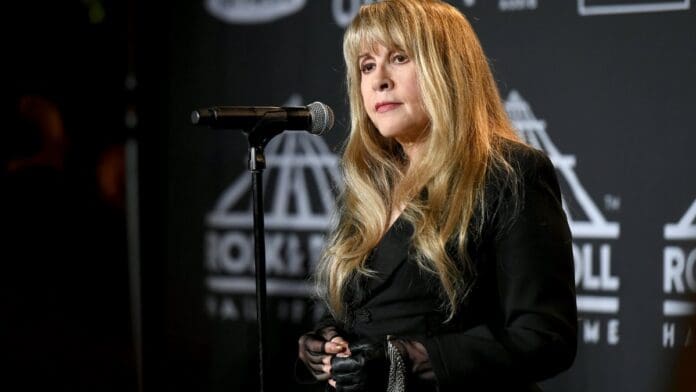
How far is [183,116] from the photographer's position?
323 centimetres

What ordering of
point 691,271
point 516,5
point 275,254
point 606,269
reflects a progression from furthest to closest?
point 275,254
point 516,5
point 606,269
point 691,271

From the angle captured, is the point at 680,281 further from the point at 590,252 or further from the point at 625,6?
the point at 625,6

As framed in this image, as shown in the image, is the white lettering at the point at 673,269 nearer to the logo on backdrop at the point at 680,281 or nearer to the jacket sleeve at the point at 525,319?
the logo on backdrop at the point at 680,281

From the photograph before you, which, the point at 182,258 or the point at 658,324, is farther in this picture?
the point at 182,258

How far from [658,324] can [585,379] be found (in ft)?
0.94

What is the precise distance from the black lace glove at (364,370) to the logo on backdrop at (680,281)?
1.31 meters

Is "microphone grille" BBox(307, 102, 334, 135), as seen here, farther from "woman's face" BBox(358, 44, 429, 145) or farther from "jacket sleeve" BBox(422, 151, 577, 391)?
"jacket sleeve" BBox(422, 151, 577, 391)

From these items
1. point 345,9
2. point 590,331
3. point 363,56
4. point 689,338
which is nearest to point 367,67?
point 363,56

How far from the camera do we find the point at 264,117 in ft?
5.63

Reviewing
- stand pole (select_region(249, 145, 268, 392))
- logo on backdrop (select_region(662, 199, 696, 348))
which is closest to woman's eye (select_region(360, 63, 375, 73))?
stand pole (select_region(249, 145, 268, 392))

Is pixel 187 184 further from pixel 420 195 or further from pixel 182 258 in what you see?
pixel 420 195

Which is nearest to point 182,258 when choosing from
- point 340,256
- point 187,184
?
point 187,184

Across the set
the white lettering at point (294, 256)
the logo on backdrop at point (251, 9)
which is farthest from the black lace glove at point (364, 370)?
the logo on backdrop at point (251, 9)

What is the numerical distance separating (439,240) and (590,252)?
1161 millimetres
